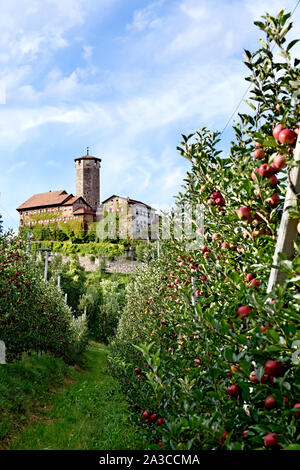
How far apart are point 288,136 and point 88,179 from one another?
84.7 meters

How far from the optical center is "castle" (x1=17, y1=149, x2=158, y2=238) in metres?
68.4

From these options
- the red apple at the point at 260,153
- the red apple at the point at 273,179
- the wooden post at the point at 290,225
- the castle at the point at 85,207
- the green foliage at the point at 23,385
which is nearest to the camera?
the wooden post at the point at 290,225

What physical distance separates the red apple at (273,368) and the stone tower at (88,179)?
265ft

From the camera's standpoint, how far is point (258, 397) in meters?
1.82

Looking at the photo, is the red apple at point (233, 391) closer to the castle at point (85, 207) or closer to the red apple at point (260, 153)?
the red apple at point (260, 153)

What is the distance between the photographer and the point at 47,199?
77125mm

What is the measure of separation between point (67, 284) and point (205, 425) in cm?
4516

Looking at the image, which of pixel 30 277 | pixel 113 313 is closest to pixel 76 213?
pixel 113 313

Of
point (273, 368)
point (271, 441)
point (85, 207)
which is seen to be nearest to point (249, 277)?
point (273, 368)

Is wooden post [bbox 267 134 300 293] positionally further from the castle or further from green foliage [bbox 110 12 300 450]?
the castle

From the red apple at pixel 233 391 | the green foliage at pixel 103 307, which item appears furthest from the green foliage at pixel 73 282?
the red apple at pixel 233 391

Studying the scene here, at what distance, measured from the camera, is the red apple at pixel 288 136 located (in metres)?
1.92

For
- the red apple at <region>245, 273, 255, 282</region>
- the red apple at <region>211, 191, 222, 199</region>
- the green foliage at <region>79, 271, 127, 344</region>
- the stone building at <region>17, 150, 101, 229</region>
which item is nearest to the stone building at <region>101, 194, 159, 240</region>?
the stone building at <region>17, 150, 101, 229</region>
